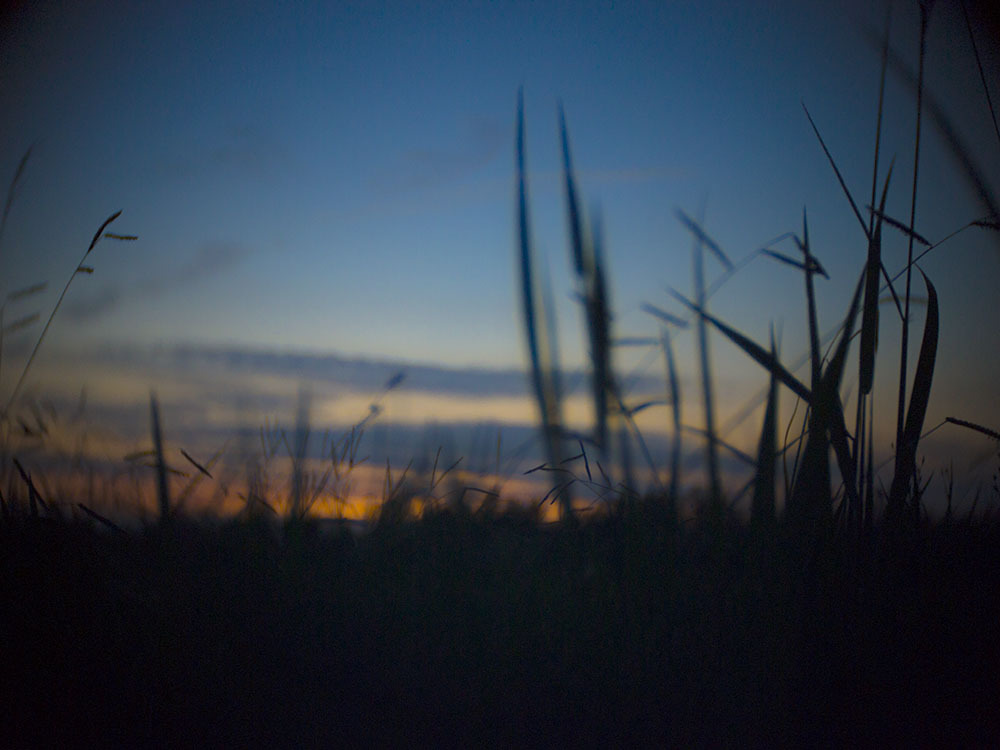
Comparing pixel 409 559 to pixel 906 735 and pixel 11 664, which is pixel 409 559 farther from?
pixel 906 735

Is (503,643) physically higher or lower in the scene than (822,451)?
lower

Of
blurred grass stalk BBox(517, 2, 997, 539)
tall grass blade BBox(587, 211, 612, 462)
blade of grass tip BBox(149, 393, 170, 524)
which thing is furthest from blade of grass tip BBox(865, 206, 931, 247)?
blade of grass tip BBox(149, 393, 170, 524)

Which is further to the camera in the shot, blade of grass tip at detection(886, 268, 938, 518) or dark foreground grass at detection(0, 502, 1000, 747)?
blade of grass tip at detection(886, 268, 938, 518)

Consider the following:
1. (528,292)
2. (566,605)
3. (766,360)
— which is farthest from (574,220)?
(566,605)

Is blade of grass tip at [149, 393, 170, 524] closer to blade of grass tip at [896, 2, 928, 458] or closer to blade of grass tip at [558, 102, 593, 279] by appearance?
blade of grass tip at [558, 102, 593, 279]

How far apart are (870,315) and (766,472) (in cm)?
32

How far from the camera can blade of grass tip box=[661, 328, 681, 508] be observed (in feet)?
3.73

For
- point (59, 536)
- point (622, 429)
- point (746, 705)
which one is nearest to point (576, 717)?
point (746, 705)

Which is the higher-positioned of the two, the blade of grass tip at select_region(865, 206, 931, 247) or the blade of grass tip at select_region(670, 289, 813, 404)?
the blade of grass tip at select_region(865, 206, 931, 247)

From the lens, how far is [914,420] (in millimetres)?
1087

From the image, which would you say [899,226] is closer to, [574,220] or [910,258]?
[910,258]

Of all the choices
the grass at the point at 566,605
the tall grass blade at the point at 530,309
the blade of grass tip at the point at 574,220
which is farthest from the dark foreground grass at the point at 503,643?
the blade of grass tip at the point at 574,220

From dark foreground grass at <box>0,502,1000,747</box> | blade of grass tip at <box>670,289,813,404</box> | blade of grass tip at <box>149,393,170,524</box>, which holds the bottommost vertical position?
dark foreground grass at <box>0,502,1000,747</box>

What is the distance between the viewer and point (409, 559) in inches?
43.8
